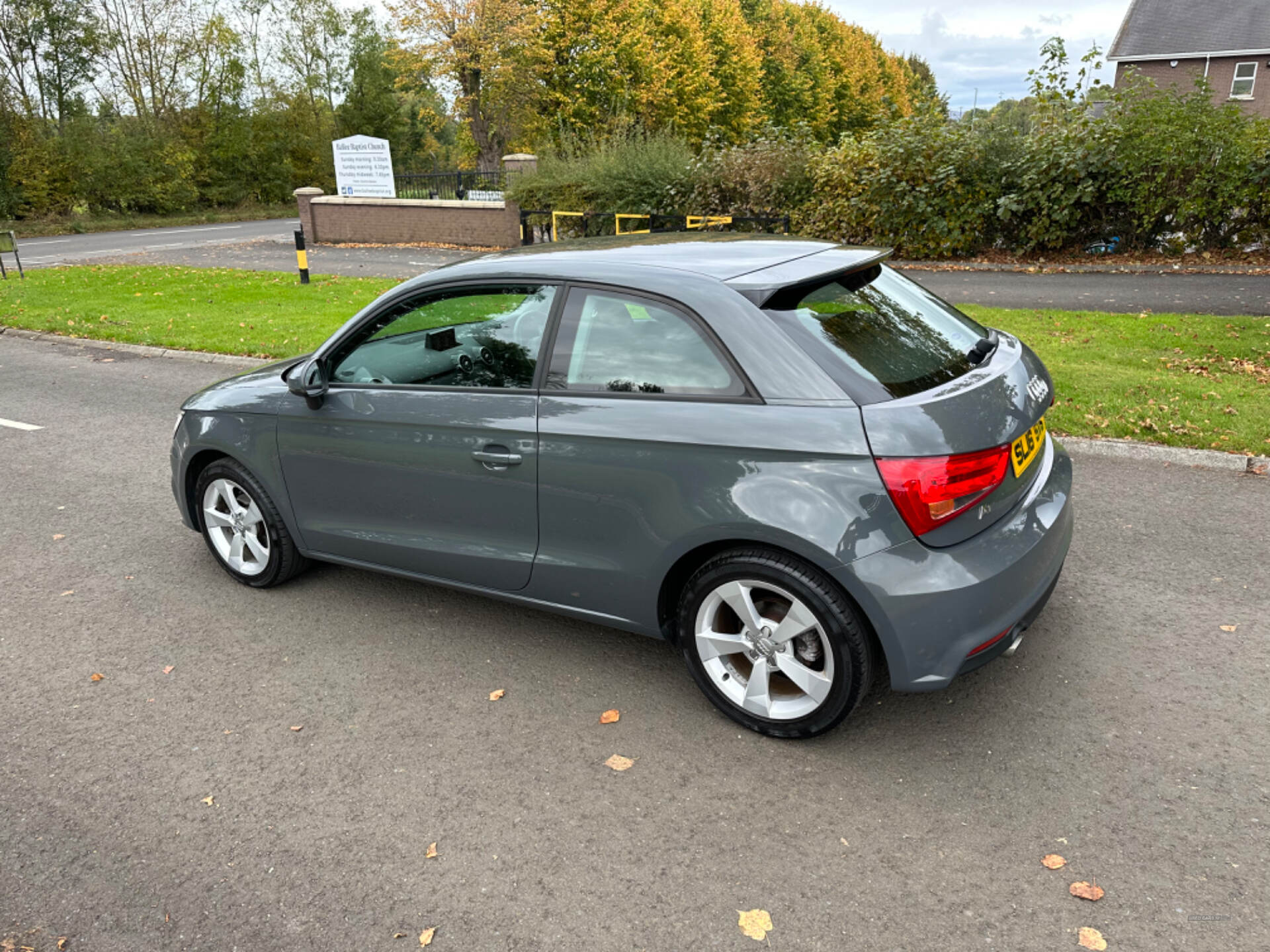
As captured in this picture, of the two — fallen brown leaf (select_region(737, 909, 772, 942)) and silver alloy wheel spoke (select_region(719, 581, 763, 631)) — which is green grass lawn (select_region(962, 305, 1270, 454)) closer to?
silver alloy wheel spoke (select_region(719, 581, 763, 631))

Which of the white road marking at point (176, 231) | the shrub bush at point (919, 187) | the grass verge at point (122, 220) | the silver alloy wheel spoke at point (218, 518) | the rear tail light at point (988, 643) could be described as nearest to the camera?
the rear tail light at point (988, 643)

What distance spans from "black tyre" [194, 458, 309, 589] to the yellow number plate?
3322 mm

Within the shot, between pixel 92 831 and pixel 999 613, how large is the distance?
10.1 ft

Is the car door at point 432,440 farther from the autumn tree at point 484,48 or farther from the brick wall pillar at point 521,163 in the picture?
the autumn tree at point 484,48

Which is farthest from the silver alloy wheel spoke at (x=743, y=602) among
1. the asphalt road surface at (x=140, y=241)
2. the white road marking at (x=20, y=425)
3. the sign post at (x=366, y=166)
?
the sign post at (x=366, y=166)

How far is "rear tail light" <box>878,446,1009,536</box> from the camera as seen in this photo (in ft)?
9.89

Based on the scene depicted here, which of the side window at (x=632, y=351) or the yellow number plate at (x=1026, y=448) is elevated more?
the side window at (x=632, y=351)

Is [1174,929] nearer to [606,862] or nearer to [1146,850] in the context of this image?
[1146,850]

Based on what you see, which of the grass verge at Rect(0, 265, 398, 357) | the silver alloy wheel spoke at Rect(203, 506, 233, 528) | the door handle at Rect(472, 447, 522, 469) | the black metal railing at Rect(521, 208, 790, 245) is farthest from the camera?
the black metal railing at Rect(521, 208, 790, 245)

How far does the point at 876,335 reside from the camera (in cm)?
345

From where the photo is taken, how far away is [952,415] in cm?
313

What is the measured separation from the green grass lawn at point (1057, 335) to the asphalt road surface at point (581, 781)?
2.03 meters

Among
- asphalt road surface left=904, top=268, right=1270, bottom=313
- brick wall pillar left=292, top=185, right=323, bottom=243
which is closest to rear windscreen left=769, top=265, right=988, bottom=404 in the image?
asphalt road surface left=904, top=268, right=1270, bottom=313

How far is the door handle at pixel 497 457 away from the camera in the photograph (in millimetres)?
3709
